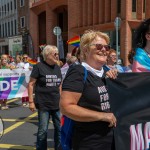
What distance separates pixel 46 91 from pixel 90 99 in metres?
2.32

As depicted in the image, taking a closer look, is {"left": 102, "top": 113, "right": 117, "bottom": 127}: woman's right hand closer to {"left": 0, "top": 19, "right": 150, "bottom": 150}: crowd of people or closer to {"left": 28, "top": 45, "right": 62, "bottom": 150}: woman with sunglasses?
{"left": 0, "top": 19, "right": 150, "bottom": 150}: crowd of people

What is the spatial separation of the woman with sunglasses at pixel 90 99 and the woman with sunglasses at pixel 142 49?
20 centimetres

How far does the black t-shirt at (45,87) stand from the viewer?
4.61 m

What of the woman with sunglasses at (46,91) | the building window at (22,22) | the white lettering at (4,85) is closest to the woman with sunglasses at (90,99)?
the woman with sunglasses at (46,91)

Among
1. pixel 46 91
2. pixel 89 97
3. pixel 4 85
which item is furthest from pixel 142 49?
pixel 4 85

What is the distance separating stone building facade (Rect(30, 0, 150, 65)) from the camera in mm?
23875

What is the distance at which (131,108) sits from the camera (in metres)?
2.58

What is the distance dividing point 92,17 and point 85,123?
88.0 feet

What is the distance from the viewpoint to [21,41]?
47.6 m

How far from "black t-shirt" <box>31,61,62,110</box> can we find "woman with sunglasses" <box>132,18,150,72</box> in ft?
7.10

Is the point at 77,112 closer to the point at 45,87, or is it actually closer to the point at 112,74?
the point at 112,74

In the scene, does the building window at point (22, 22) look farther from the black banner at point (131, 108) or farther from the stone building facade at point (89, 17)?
the black banner at point (131, 108)

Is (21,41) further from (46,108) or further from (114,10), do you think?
(46,108)

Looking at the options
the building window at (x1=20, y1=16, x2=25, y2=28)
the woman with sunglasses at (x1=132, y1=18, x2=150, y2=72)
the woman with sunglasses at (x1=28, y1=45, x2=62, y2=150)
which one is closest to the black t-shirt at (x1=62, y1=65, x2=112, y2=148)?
the woman with sunglasses at (x1=132, y1=18, x2=150, y2=72)
